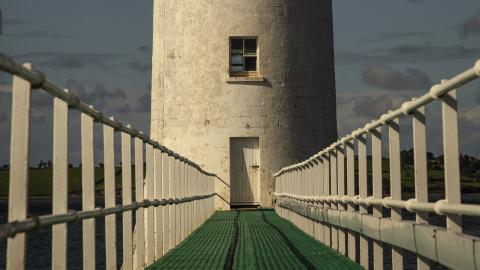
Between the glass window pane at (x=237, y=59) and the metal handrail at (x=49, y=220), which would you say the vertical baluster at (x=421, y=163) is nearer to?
the metal handrail at (x=49, y=220)

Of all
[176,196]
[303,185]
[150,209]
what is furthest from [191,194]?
Answer: [150,209]

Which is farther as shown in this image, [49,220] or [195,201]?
[195,201]

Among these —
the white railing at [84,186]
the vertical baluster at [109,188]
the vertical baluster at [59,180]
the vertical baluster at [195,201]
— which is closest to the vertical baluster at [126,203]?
the white railing at [84,186]

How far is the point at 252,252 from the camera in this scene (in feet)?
36.7

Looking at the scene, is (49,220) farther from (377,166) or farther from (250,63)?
(250,63)

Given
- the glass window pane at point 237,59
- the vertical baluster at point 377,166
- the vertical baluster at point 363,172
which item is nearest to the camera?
the vertical baluster at point 377,166

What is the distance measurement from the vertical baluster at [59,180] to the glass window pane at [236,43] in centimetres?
2176

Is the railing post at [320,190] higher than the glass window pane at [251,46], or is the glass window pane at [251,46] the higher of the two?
the glass window pane at [251,46]

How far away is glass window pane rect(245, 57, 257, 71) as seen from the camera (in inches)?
1077

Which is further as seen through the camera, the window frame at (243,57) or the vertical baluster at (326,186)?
the window frame at (243,57)

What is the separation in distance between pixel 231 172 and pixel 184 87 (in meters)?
2.55

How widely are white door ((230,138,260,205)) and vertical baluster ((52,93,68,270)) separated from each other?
2167 centimetres

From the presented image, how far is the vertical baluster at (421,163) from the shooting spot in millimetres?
5906

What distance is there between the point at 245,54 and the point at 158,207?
53.6 feet
